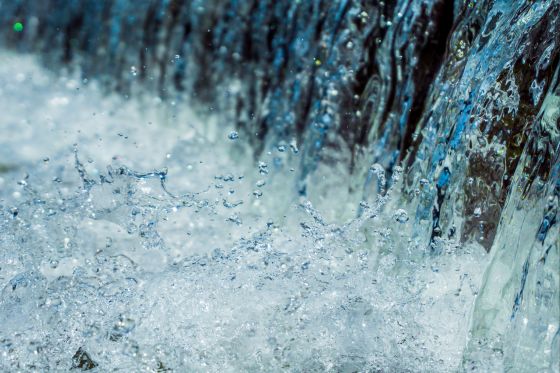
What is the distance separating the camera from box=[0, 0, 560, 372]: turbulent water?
150 centimetres

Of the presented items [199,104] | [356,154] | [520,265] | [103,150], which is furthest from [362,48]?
[520,265]

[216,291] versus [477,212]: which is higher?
[477,212]

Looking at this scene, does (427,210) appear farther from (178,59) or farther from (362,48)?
(178,59)

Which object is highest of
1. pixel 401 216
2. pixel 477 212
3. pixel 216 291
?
pixel 477 212

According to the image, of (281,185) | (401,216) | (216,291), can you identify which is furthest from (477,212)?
(281,185)

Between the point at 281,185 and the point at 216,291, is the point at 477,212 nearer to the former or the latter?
the point at 216,291

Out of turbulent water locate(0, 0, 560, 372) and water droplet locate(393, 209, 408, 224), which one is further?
water droplet locate(393, 209, 408, 224)

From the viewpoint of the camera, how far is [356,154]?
257 centimetres

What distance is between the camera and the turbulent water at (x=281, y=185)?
1501 millimetres

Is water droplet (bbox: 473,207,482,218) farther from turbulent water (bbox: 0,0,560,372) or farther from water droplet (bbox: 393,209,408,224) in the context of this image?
water droplet (bbox: 393,209,408,224)

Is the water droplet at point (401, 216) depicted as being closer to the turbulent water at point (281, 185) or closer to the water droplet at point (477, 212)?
the turbulent water at point (281, 185)

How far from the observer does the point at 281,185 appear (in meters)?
2.61

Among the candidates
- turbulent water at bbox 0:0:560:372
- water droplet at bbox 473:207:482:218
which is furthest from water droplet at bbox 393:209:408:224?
water droplet at bbox 473:207:482:218

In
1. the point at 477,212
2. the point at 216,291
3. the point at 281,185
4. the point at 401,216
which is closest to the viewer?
the point at 216,291
